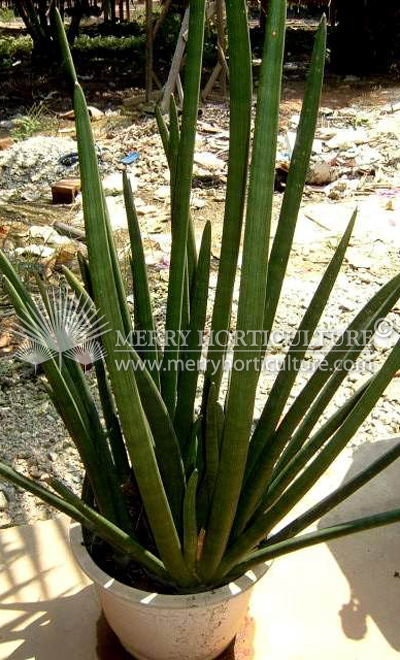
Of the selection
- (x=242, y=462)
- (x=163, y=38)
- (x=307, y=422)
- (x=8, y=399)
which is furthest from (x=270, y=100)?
(x=163, y=38)

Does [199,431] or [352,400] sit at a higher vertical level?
[352,400]

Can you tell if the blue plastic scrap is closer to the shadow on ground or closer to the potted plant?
the shadow on ground

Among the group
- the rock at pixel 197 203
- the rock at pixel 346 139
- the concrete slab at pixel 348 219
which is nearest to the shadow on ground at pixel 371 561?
the concrete slab at pixel 348 219

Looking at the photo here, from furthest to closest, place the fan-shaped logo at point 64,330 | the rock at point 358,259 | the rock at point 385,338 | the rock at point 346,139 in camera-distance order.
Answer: the rock at point 346,139, the rock at point 358,259, the rock at point 385,338, the fan-shaped logo at point 64,330

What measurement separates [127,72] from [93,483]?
354 inches

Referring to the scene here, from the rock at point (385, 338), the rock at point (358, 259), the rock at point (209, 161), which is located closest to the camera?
the rock at point (385, 338)

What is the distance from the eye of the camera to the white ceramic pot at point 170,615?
4.21 feet

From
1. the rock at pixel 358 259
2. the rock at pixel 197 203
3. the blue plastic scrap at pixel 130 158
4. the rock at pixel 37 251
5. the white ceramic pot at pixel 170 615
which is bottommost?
the rock at pixel 358 259

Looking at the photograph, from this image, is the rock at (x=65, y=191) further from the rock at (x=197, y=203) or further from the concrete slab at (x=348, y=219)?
the concrete slab at (x=348, y=219)

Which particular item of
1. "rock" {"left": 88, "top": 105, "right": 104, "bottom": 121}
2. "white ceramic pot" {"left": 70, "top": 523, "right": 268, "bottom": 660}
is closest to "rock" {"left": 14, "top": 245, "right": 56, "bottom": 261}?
"white ceramic pot" {"left": 70, "top": 523, "right": 268, "bottom": 660}

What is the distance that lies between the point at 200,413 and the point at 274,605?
2.37ft

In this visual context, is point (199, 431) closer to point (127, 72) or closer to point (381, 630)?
point (381, 630)

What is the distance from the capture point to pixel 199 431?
4.47ft

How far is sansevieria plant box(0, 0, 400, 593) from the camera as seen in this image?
87cm
